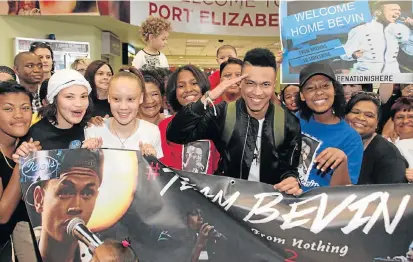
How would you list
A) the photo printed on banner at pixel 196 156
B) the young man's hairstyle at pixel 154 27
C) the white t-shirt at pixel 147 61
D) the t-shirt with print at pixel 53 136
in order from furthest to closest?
the white t-shirt at pixel 147 61 → the young man's hairstyle at pixel 154 27 → the photo printed on banner at pixel 196 156 → the t-shirt with print at pixel 53 136

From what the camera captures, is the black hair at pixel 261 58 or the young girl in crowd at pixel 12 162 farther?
the black hair at pixel 261 58

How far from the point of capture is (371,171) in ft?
10.5

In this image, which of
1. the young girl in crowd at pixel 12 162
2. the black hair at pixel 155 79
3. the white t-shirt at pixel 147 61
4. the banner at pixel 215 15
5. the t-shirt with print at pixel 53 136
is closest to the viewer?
the young girl in crowd at pixel 12 162

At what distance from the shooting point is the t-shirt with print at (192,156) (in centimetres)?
335

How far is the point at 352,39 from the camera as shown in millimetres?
3752

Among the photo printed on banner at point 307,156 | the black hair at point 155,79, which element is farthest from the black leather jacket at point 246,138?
the black hair at point 155,79

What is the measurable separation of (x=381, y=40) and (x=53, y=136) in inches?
104

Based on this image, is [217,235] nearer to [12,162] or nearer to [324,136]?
[324,136]

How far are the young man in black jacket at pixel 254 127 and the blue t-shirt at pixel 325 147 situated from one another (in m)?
0.13

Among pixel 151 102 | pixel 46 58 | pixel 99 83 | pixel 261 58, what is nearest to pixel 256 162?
pixel 261 58

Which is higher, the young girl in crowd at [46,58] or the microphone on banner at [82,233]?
the young girl in crowd at [46,58]

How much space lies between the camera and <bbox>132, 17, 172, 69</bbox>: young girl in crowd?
522 centimetres

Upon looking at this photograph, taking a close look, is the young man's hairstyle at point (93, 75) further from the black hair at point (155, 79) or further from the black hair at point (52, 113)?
the black hair at point (52, 113)

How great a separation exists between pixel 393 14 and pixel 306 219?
212 centimetres
